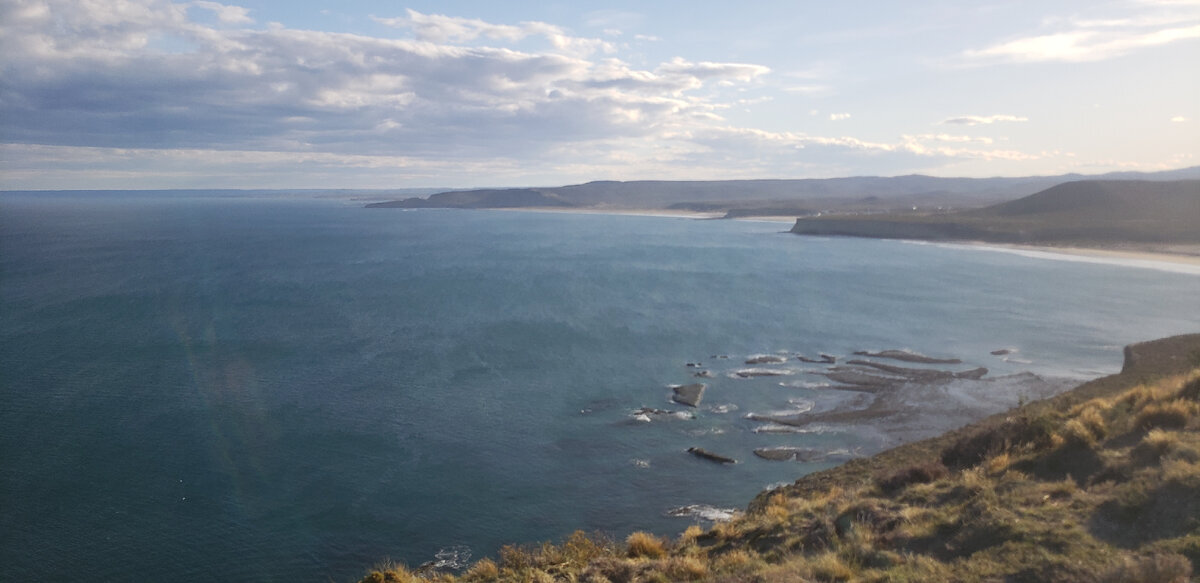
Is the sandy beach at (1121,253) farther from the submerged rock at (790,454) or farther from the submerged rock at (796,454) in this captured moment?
the submerged rock at (790,454)

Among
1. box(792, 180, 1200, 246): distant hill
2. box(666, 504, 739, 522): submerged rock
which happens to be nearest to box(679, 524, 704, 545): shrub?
box(666, 504, 739, 522): submerged rock

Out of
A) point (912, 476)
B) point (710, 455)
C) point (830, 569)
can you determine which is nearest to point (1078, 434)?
point (912, 476)

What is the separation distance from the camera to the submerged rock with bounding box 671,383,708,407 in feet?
85.7

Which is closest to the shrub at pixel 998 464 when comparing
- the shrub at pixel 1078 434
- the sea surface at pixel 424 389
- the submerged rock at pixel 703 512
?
the shrub at pixel 1078 434

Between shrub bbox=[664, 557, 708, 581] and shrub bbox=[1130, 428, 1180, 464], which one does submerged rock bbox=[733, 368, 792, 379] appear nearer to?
shrub bbox=[1130, 428, 1180, 464]

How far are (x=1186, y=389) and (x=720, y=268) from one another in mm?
55403

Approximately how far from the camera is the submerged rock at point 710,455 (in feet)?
66.8

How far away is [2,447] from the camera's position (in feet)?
70.4

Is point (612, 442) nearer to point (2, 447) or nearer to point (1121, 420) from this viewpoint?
point (1121, 420)

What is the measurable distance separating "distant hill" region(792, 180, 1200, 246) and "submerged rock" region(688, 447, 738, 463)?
252 feet

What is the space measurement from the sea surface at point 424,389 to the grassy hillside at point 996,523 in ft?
18.5

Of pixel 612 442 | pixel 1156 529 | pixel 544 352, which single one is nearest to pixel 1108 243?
pixel 544 352

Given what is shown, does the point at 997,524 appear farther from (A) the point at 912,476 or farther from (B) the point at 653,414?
(B) the point at 653,414

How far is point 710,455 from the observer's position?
2069 centimetres
